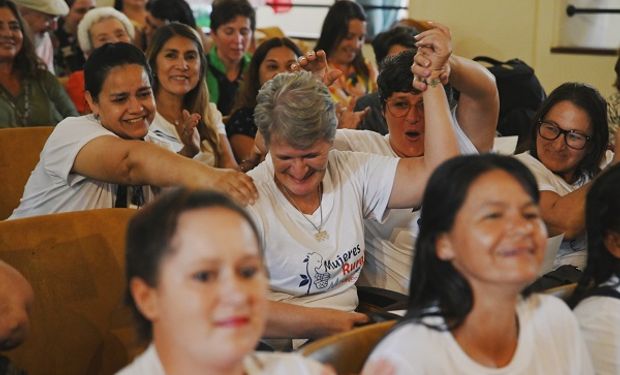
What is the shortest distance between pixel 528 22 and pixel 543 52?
19 centimetres

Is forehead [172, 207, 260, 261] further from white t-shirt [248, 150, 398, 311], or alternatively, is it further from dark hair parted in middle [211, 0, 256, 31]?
dark hair parted in middle [211, 0, 256, 31]

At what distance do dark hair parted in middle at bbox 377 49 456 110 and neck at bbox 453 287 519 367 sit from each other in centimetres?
110

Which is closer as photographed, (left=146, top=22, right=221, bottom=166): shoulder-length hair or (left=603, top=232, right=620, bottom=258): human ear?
(left=603, top=232, right=620, bottom=258): human ear

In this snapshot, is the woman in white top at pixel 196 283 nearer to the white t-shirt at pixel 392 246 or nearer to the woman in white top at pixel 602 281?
the woman in white top at pixel 602 281

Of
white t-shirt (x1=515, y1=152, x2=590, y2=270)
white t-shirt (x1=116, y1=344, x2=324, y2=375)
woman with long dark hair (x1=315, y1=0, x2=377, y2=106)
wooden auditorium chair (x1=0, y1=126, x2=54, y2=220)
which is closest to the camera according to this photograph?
white t-shirt (x1=116, y1=344, x2=324, y2=375)

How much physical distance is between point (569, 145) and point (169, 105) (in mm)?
1627

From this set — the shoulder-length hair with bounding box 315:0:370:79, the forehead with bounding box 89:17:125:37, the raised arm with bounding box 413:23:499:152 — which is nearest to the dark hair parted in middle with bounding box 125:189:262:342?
the raised arm with bounding box 413:23:499:152

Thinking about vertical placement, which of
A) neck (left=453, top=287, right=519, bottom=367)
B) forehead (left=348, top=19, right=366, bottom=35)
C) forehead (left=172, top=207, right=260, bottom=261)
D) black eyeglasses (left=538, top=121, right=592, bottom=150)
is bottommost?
neck (left=453, top=287, right=519, bottom=367)

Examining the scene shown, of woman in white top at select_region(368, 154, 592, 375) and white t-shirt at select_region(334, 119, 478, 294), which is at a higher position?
woman in white top at select_region(368, 154, 592, 375)

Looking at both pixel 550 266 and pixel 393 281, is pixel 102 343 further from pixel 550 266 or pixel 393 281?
pixel 550 266

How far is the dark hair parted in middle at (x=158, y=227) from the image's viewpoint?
49.2 inches

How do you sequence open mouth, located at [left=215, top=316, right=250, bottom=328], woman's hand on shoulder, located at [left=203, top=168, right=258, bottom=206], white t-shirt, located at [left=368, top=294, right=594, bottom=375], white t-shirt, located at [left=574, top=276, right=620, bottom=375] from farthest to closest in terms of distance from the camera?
1. woman's hand on shoulder, located at [left=203, top=168, right=258, bottom=206]
2. white t-shirt, located at [left=574, top=276, right=620, bottom=375]
3. white t-shirt, located at [left=368, top=294, right=594, bottom=375]
4. open mouth, located at [left=215, top=316, right=250, bottom=328]

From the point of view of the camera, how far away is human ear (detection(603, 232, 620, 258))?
5.96 ft

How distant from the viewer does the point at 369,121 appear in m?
3.48
